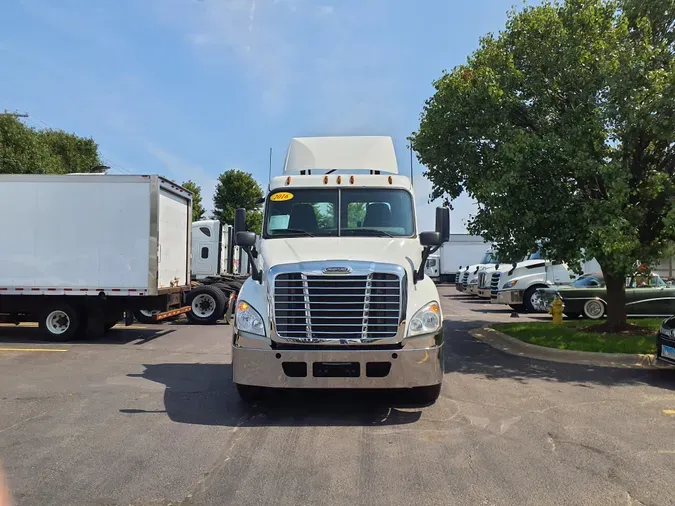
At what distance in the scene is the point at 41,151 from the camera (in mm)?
29328

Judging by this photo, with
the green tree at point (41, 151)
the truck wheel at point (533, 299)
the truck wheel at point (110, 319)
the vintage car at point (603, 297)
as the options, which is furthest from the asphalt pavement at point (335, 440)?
the green tree at point (41, 151)

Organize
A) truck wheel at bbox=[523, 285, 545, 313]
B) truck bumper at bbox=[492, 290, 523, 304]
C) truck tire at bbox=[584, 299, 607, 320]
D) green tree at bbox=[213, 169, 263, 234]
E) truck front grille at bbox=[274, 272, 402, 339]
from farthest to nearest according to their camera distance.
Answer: green tree at bbox=[213, 169, 263, 234] → truck wheel at bbox=[523, 285, 545, 313] → truck bumper at bbox=[492, 290, 523, 304] → truck tire at bbox=[584, 299, 607, 320] → truck front grille at bbox=[274, 272, 402, 339]

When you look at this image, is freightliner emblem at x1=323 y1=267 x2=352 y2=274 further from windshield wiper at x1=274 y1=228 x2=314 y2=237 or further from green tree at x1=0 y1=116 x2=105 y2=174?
green tree at x1=0 y1=116 x2=105 y2=174

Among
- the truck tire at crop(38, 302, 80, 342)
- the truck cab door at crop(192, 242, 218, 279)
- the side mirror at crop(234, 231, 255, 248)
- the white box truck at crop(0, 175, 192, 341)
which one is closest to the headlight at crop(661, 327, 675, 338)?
the side mirror at crop(234, 231, 255, 248)

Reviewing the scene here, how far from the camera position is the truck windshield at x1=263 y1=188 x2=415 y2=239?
7148 mm

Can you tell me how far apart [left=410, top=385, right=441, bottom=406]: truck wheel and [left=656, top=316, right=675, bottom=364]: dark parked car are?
391cm

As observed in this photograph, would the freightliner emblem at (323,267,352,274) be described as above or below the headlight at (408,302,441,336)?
above

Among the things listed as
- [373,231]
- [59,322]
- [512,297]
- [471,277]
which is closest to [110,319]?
[59,322]

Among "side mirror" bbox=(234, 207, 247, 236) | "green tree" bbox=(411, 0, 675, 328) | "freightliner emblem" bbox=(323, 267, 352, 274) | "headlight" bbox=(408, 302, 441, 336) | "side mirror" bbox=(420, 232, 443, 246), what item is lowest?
"headlight" bbox=(408, 302, 441, 336)

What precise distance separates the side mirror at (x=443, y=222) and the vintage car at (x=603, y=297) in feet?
35.5

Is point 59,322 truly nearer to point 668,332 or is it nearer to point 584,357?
point 584,357

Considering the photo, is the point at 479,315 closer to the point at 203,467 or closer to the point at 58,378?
the point at 58,378

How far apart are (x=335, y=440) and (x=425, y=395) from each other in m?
1.67

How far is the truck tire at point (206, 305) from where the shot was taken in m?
15.5
